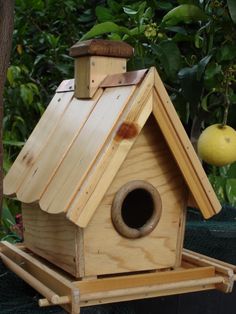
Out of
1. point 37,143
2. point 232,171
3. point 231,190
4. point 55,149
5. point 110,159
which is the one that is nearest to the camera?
point 110,159

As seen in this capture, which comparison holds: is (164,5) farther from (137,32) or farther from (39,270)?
(39,270)

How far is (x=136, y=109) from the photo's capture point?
112 centimetres

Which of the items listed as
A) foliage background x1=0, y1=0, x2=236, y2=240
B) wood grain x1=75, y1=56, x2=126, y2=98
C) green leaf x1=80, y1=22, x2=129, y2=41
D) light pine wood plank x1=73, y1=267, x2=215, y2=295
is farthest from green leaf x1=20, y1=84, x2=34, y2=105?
light pine wood plank x1=73, y1=267, x2=215, y2=295

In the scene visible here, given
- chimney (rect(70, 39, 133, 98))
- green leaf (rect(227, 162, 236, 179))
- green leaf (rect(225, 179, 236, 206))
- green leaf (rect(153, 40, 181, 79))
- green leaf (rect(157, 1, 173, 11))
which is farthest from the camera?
green leaf (rect(227, 162, 236, 179))

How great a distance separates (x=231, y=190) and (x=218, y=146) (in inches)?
29.4

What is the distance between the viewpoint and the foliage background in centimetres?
145

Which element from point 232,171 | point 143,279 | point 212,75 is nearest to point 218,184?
point 232,171

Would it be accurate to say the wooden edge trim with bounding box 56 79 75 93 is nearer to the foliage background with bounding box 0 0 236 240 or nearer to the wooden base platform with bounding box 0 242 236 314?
the foliage background with bounding box 0 0 236 240

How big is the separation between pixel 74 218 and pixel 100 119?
0.21 metres

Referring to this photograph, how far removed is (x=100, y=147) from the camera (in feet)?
3.62

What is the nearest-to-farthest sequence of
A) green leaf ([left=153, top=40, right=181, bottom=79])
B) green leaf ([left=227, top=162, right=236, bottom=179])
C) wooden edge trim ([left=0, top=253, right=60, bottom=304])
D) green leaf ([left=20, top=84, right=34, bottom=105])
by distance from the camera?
wooden edge trim ([left=0, top=253, right=60, bottom=304]) < green leaf ([left=153, top=40, right=181, bottom=79]) < green leaf ([left=227, top=162, right=236, bottom=179]) < green leaf ([left=20, top=84, right=34, bottom=105])

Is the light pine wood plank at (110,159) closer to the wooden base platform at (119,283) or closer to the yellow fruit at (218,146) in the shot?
the wooden base platform at (119,283)

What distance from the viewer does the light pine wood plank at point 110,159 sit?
108 centimetres

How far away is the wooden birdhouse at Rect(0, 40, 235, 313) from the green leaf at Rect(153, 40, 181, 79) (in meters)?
0.25
